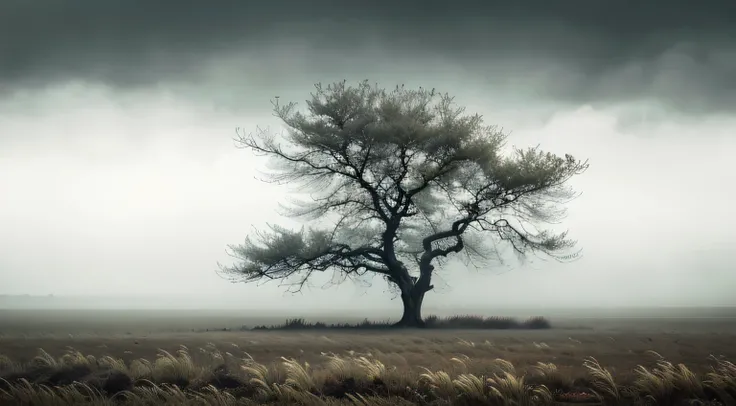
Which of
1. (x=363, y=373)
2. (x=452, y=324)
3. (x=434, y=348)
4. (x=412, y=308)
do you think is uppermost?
(x=412, y=308)

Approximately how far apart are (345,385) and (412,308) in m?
19.4

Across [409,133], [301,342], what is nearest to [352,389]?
[301,342]

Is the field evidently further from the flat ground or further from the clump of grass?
the clump of grass

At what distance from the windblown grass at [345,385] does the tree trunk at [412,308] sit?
54.2 feet

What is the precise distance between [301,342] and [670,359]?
10.7 meters

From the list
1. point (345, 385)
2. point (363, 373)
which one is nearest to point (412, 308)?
point (363, 373)

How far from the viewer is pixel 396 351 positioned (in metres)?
21.0

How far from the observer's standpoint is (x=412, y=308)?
34.6 m

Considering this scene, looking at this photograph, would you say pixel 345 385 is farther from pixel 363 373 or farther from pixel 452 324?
pixel 452 324

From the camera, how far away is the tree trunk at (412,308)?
112 feet

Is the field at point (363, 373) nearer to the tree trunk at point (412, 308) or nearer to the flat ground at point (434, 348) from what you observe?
the flat ground at point (434, 348)

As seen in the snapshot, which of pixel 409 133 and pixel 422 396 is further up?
pixel 409 133

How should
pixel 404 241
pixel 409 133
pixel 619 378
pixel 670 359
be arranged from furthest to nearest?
pixel 404 241 → pixel 409 133 → pixel 670 359 → pixel 619 378

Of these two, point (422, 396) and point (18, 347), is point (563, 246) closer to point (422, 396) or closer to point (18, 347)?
point (422, 396)
